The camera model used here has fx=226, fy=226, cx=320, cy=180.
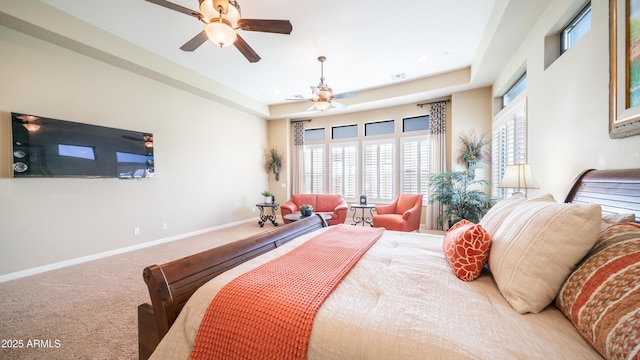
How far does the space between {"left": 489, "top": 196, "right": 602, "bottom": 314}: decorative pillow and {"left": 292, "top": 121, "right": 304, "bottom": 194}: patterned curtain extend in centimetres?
598

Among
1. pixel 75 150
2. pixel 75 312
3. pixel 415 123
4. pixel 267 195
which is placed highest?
pixel 415 123

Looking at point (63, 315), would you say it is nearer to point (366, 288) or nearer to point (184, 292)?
point (184, 292)

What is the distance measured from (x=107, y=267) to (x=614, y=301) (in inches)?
183

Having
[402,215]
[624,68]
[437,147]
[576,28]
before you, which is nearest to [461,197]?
[402,215]

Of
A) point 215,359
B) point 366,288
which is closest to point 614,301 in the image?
point 366,288

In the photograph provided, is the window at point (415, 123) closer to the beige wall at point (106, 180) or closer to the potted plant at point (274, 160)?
the potted plant at point (274, 160)

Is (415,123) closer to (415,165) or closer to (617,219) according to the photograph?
(415,165)

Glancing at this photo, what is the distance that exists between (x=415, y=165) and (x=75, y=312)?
5.97 m

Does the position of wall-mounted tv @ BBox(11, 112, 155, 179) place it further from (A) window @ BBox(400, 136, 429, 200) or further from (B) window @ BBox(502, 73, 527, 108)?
(B) window @ BBox(502, 73, 527, 108)

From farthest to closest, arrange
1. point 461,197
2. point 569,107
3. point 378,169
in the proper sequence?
1. point 378,169
2. point 461,197
3. point 569,107

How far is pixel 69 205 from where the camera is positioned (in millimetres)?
3229

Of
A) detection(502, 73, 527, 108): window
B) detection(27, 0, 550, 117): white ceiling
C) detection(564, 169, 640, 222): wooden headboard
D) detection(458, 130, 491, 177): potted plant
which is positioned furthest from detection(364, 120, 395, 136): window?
detection(564, 169, 640, 222): wooden headboard

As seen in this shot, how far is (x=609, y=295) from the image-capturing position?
0.75 metres

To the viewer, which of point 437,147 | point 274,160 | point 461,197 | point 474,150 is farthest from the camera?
point 274,160
